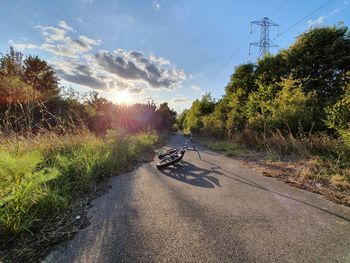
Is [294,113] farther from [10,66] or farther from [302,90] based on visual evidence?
[10,66]

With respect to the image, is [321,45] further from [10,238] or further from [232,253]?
[10,238]

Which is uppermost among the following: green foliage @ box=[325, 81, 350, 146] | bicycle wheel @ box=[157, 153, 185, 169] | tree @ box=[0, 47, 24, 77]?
tree @ box=[0, 47, 24, 77]

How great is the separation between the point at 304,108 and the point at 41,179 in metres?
8.73

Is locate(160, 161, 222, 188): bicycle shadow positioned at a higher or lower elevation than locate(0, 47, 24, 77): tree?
lower

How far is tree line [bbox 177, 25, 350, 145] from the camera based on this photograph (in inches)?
271

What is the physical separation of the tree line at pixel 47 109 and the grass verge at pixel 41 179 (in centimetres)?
53

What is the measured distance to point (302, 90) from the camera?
31.1 ft

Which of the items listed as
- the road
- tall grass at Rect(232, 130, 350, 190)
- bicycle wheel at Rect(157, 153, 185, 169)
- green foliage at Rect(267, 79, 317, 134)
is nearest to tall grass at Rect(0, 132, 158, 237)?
the road

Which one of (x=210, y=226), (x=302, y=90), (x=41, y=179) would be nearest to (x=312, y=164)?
(x=210, y=226)

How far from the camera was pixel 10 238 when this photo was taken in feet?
6.04

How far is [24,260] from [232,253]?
1.92m

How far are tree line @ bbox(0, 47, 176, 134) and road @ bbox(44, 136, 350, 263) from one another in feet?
8.90

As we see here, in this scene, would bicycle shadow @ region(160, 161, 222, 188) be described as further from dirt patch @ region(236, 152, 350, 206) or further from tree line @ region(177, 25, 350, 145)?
tree line @ region(177, 25, 350, 145)

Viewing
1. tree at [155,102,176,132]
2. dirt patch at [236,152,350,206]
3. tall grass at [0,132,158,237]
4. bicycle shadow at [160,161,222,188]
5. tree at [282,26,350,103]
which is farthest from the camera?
A: tree at [155,102,176,132]
